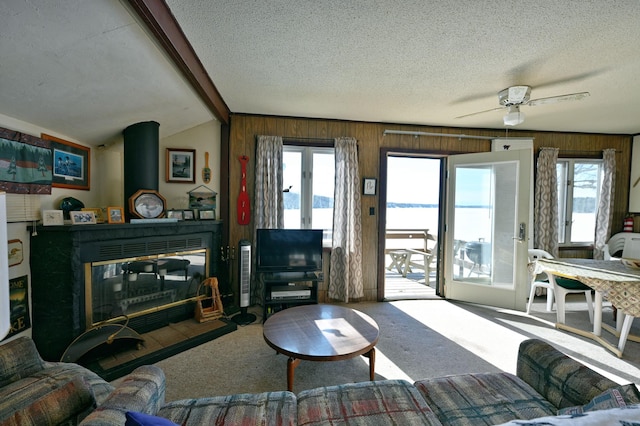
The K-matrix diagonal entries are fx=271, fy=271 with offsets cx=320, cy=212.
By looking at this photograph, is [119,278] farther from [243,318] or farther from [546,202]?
[546,202]

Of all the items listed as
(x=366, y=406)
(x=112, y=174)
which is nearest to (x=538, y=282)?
(x=366, y=406)

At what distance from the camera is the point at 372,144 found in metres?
3.66

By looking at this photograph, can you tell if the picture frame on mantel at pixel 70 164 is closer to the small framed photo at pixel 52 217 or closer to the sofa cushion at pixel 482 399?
the small framed photo at pixel 52 217

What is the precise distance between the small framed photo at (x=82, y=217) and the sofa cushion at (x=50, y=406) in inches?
55.1

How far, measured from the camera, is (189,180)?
3.27 meters

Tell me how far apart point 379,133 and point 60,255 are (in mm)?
3512

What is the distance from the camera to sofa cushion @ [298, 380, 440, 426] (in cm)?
110

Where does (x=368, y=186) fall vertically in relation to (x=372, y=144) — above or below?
below

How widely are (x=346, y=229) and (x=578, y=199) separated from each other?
12.2ft

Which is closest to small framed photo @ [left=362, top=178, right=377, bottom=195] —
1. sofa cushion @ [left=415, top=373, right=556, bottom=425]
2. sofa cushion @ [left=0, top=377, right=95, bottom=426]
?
sofa cushion @ [left=415, top=373, right=556, bottom=425]

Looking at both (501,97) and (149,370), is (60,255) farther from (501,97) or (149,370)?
(501,97)

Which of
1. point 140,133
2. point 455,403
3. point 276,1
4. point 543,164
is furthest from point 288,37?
point 543,164

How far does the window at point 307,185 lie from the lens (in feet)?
11.8

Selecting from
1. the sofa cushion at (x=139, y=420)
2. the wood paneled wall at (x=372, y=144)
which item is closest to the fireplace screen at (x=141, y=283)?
the wood paneled wall at (x=372, y=144)
